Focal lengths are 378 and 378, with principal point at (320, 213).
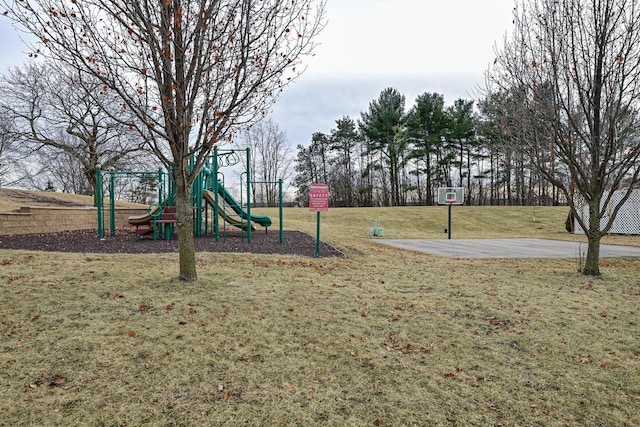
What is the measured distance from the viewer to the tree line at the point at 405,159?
33656 mm

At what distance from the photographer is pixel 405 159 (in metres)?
34.4

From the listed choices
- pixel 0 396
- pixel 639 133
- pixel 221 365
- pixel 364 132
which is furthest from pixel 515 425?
pixel 364 132

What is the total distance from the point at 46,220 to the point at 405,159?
2870 cm

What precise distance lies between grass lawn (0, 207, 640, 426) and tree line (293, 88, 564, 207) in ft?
94.0

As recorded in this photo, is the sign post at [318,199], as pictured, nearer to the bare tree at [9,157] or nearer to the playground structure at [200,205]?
the playground structure at [200,205]

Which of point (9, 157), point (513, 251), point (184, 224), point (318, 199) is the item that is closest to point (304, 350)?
point (184, 224)

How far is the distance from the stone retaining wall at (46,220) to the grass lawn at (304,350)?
4573 millimetres

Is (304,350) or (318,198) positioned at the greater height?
(318,198)

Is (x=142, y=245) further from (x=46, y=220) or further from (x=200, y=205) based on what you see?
(x=46, y=220)

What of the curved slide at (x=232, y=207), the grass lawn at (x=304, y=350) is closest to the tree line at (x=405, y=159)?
the curved slide at (x=232, y=207)

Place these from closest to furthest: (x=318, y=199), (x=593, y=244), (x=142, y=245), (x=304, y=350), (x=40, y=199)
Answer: (x=304, y=350), (x=593, y=244), (x=318, y=199), (x=142, y=245), (x=40, y=199)

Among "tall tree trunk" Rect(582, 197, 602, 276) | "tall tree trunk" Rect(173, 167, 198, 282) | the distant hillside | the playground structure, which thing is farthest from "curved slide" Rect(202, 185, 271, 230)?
the distant hillside

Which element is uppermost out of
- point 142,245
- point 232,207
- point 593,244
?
point 232,207

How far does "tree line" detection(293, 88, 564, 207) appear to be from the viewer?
110 ft
